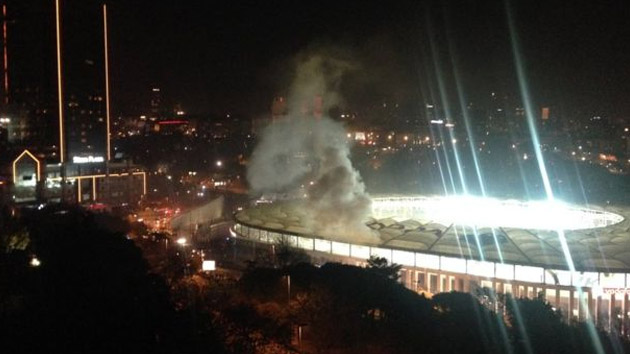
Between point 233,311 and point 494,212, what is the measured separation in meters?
10.5

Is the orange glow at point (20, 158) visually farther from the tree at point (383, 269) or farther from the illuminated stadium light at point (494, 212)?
the tree at point (383, 269)

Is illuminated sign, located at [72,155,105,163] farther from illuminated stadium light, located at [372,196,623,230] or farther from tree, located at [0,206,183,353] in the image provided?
tree, located at [0,206,183,353]

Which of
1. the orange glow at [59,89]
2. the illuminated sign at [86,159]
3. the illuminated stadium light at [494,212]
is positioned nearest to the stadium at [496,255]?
the illuminated stadium light at [494,212]

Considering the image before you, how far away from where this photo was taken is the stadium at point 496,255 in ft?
30.6

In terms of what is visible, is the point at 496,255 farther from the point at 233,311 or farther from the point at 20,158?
the point at 20,158

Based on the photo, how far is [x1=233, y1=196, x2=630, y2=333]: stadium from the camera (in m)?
9.31

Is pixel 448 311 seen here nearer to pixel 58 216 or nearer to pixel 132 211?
pixel 58 216

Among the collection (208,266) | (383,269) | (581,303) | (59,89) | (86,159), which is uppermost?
(59,89)

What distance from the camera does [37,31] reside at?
21641 millimetres

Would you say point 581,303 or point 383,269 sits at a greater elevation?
point 383,269

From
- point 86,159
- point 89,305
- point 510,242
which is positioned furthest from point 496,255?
point 86,159

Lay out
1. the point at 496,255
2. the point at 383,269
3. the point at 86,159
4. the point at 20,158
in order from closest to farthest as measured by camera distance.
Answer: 1. the point at 383,269
2. the point at 496,255
3. the point at 20,158
4. the point at 86,159

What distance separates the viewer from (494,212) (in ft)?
49.0

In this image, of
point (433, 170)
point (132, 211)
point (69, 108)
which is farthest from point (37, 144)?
point (433, 170)
